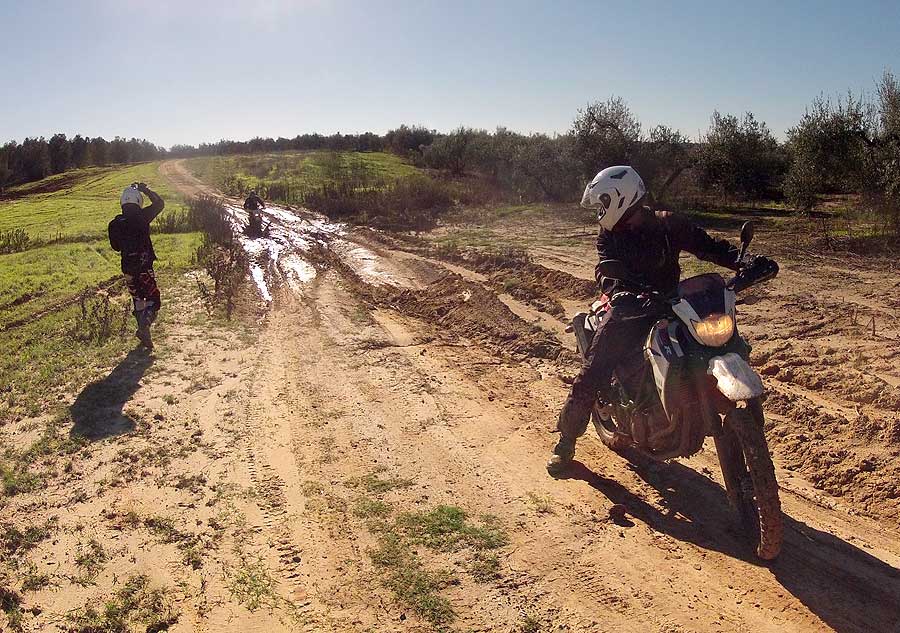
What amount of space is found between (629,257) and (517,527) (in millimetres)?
2039

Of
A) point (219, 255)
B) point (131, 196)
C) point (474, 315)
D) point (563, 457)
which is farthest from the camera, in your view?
point (219, 255)

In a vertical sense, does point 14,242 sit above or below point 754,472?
above

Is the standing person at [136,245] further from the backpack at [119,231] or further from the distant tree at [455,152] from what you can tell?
the distant tree at [455,152]

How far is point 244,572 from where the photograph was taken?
12.6 ft

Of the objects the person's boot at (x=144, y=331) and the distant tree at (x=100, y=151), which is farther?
the distant tree at (x=100, y=151)

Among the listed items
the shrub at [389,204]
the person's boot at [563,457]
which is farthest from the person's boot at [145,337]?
the shrub at [389,204]

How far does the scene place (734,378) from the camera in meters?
3.48

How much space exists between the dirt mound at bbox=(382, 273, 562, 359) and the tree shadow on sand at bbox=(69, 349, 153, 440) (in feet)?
13.7

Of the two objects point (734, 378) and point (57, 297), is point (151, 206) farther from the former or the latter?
point (734, 378)

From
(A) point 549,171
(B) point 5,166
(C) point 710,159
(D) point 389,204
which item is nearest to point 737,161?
(C) point 710,159

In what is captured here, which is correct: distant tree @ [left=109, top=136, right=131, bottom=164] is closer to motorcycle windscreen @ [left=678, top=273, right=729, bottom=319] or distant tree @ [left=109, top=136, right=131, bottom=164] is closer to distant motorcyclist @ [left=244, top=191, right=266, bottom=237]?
distant motorcyclist @ [left=244, top=191, right=266, bottom=237]

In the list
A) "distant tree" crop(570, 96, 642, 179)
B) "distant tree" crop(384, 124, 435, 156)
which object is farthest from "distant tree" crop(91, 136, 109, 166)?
"distant tree" crop(570, 96, 642, 179)

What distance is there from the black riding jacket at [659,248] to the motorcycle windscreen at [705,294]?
477 millimetres

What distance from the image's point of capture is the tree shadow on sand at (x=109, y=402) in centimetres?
595
